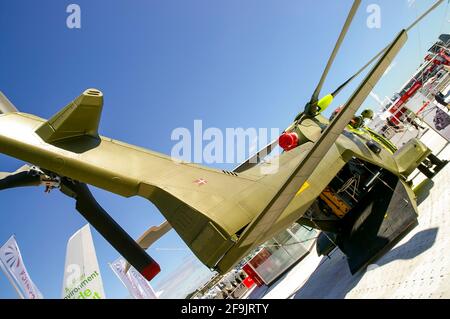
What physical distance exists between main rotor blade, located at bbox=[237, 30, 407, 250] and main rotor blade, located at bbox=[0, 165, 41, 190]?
4916 mm

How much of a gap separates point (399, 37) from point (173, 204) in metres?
5.41

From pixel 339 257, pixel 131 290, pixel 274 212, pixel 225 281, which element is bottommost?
pixel 131 290

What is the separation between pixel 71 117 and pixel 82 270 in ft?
68.3

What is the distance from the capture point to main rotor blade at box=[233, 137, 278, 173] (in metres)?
13.1

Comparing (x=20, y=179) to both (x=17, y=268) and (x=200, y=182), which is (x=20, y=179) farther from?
(x=17, y=268)

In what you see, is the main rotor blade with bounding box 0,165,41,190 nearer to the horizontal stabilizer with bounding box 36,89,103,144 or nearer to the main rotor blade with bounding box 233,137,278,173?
the horizontal stabilizer with bounding box 36,89,103,144

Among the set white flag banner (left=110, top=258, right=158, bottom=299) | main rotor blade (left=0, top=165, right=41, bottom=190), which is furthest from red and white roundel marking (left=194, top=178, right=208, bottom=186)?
white flag banner (left=110, top=258, right=158, bottom=299)

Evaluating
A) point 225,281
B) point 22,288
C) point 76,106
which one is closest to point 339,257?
point 76,106

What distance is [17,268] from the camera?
2820 cm

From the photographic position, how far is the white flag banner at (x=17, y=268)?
27.9 metres

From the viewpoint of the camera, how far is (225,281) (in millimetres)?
32688

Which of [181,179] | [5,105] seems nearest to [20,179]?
[5,105]
